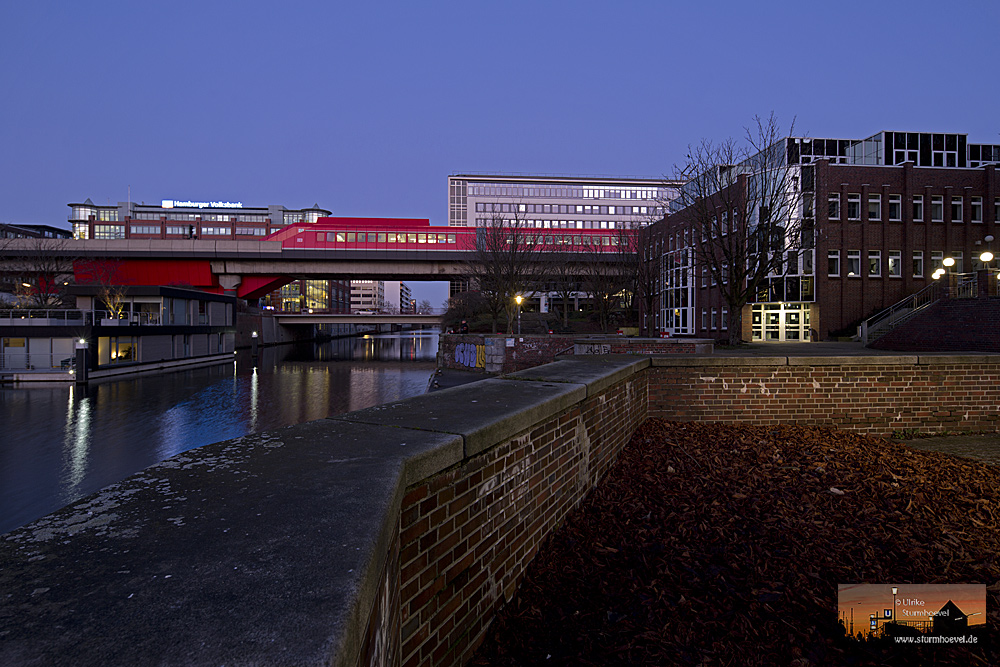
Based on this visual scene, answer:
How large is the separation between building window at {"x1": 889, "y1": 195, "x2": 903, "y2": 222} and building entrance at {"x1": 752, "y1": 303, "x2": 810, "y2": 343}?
7.03 meters

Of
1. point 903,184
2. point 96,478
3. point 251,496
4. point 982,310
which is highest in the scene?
point 903,184

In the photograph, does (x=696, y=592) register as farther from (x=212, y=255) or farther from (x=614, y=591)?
(x=212, y=255)

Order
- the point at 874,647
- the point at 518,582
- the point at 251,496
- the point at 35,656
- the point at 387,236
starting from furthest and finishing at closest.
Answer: the point at 387,236 → the point at 518,582 → the point at 874,647 → the point at 251,496 → the point at 35,656

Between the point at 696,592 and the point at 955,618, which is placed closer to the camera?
the point at 955,618

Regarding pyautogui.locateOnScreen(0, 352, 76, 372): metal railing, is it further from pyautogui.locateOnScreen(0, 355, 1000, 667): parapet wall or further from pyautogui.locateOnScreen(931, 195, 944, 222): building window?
pyautogui.locateOnScreen(931, 195, 944, 222): building window

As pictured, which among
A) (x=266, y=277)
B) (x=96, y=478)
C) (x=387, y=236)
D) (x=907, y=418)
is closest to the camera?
(x=907, y=418)

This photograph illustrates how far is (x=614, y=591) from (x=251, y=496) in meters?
2.91

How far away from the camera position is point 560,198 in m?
102

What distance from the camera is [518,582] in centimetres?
408

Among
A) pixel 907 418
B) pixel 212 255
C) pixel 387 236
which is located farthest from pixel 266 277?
pixel 907 418

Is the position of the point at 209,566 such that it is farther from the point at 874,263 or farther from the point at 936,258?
the point at 936,258

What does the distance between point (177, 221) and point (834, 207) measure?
4906 inches

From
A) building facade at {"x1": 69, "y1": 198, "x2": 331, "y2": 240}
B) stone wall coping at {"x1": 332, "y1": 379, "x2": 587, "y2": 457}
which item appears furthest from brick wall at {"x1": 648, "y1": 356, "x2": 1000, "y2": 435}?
building facade at {"x1": 69, "y1": 198, "x2": 331, "y2": 240}

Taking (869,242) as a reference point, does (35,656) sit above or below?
below
